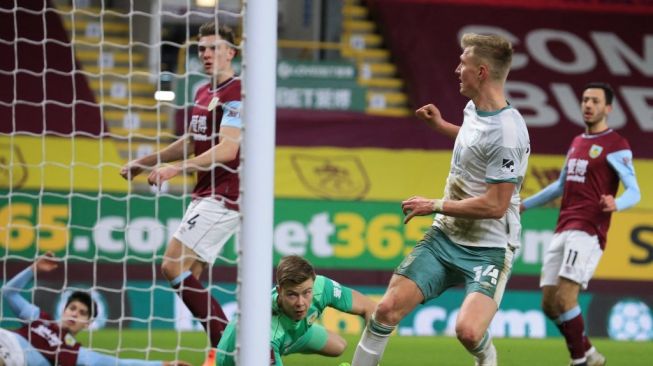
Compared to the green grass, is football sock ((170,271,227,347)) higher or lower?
higher

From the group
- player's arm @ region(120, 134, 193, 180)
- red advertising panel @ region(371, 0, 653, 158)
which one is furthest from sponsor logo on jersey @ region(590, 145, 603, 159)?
red advertising panel @ region(371, 0, 653, 158)

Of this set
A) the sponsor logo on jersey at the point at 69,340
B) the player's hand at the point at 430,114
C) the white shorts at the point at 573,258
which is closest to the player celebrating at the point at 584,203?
the white shorts at the point at 573,258

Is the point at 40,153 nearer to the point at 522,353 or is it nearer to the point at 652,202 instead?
the point at 522,353

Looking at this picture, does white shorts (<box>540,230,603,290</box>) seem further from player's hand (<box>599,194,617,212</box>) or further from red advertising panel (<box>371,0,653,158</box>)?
red advertising panel (<box>371,0,653,158</box>)

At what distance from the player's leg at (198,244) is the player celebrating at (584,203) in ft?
6.26

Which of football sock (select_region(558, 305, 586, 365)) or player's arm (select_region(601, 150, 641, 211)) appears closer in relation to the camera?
football sock (select_region(558, 305, 586, 365))

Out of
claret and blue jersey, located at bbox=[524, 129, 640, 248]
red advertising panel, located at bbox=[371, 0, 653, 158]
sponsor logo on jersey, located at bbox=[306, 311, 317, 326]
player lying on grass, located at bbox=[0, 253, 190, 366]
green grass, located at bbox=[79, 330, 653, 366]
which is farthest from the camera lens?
red advertising panel, located at bbox=[371, 0, 653, 158]

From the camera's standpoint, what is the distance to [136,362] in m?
6.43

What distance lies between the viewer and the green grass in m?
7.68

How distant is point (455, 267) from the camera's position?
17.8 ft

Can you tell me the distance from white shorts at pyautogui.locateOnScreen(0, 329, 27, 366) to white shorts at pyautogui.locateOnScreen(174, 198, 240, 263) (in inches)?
43.1

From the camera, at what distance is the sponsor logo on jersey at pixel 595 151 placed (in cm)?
753

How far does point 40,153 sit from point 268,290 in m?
6.27

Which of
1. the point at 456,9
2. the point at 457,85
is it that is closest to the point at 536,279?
the point at 457,85
